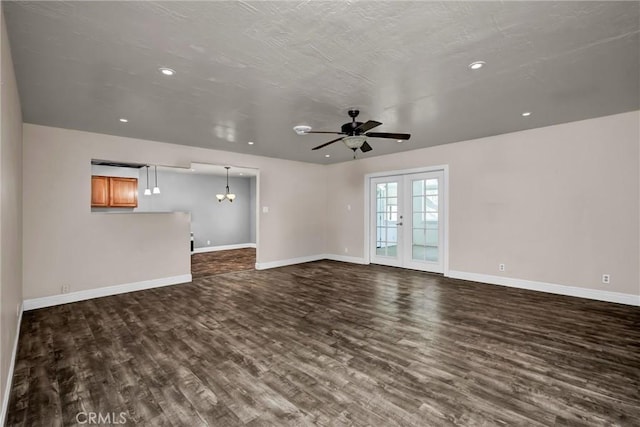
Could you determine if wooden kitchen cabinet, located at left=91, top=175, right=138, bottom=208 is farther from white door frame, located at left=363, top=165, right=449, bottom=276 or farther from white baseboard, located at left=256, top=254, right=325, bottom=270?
white door frame, located at left=363, top=165, right=449, bottom=276

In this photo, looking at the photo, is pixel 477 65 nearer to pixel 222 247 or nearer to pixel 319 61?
pixel 319 61

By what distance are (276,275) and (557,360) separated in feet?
15.1

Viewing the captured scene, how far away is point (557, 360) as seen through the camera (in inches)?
102

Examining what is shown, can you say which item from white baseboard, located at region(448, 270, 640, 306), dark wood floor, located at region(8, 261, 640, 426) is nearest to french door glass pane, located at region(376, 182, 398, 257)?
white baseboard, located at region(448, 270, 640, 306)

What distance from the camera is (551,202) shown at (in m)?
4.63

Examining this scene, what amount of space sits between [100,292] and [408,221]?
575 cm

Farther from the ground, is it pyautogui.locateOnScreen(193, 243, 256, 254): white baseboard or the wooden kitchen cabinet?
the wooden kitchen cabinet

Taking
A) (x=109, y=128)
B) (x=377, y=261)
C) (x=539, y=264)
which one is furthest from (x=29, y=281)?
(x=539, y=264)

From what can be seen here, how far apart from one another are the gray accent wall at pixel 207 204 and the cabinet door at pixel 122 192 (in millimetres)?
1143

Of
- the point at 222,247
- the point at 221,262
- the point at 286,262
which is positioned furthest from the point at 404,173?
the point at 222,247

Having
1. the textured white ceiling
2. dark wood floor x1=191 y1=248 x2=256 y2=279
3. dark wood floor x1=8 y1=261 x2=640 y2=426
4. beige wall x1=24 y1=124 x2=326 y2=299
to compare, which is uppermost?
the textured white ceiling

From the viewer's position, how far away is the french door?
6066mm

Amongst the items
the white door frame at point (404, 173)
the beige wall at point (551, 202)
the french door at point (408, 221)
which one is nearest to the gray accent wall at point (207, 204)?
the white door frame at point (404, 173)

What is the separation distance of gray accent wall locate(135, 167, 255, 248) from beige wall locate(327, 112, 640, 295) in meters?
6.45
